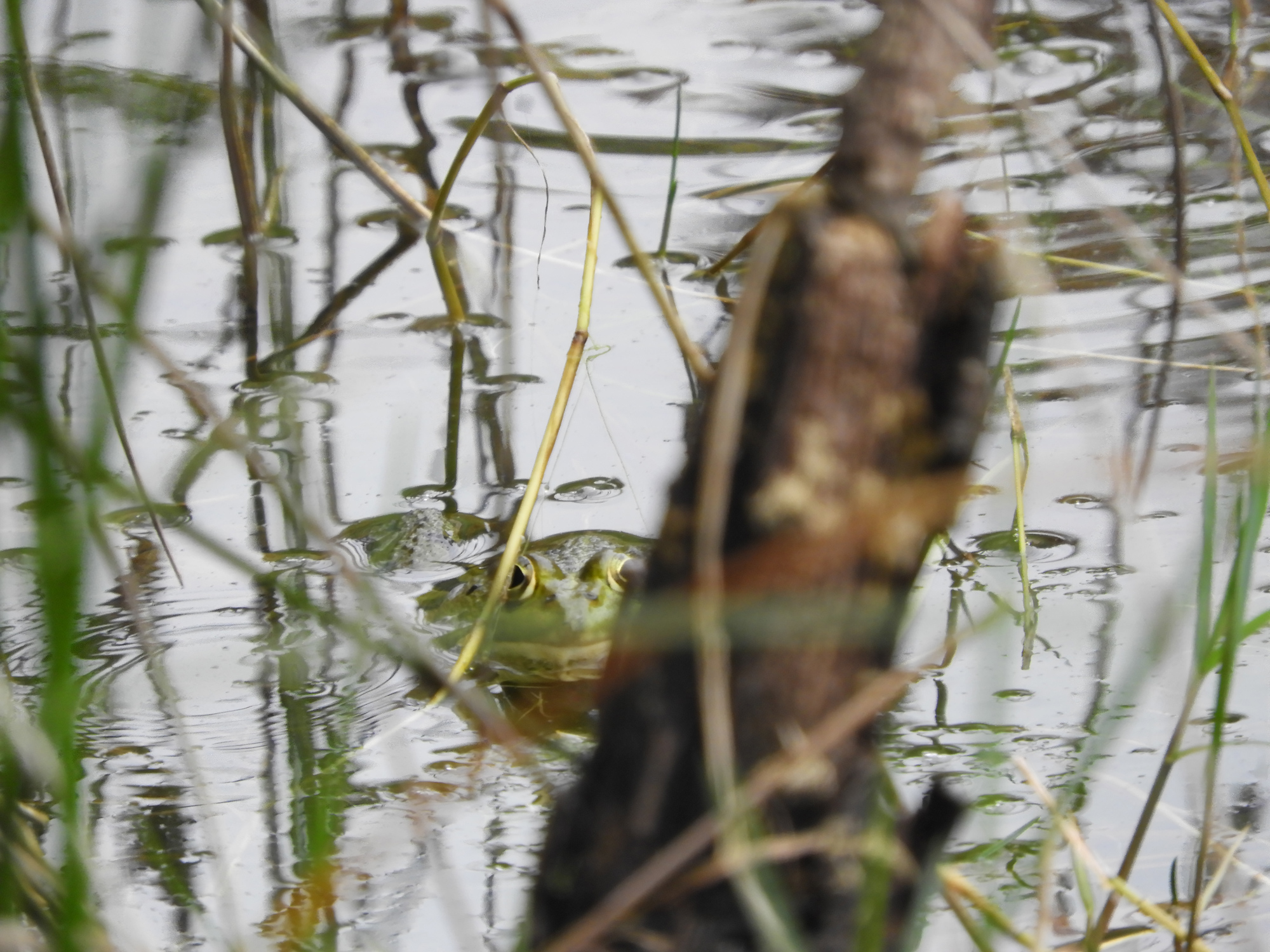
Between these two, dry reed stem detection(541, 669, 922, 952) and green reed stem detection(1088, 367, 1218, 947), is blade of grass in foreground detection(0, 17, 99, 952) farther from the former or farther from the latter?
green reed stem detection(1088, 367, 1218, 947)

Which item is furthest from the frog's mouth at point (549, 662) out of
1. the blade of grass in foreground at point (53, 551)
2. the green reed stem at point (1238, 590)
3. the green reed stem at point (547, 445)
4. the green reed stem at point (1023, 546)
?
the blade of grass in foreground at point (53, 551)

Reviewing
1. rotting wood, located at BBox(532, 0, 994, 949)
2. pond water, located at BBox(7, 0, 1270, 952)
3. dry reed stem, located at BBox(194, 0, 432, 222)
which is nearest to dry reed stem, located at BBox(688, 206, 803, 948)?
rotting wood, located at BBox(532, 0, 994, 949)

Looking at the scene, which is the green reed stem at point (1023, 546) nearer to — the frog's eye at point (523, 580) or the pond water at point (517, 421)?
the pond water at point (517, 421)

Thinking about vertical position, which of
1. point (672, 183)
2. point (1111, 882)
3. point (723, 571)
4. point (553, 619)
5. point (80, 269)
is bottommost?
point (1111, 882)

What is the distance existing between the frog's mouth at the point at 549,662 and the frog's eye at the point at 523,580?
8 cm

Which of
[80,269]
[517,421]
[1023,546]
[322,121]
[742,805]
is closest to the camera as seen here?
[742,805]

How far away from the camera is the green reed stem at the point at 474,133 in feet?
6.39

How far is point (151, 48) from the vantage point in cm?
100

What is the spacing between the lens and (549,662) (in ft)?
7.26

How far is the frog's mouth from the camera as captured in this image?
2.20 metres

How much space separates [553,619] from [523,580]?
3.1 inches

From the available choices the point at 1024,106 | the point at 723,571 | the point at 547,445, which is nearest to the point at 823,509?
the point at 723,571

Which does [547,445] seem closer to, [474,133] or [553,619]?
[553,619]

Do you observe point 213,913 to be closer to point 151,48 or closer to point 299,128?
point 151,48
